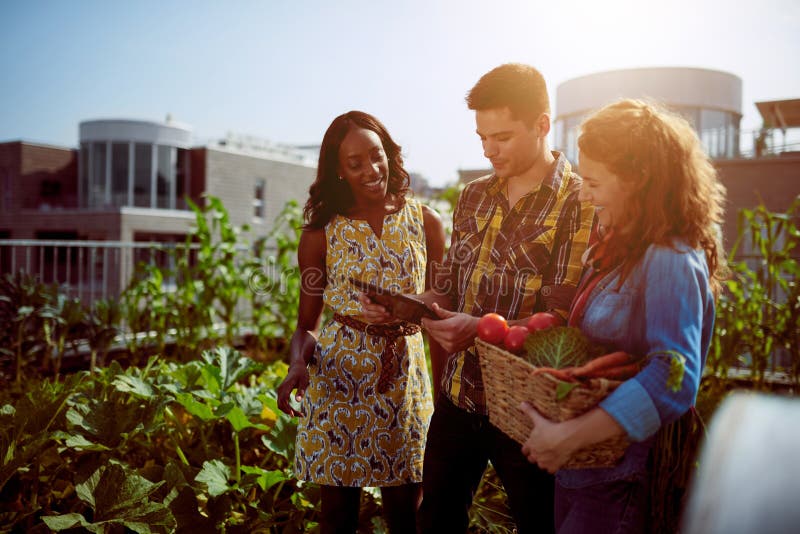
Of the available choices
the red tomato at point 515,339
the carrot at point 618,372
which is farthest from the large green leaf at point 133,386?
the carrot at point 618,372

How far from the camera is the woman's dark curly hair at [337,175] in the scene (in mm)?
1996

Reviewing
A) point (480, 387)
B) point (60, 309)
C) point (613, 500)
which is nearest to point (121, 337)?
point (60, 309)

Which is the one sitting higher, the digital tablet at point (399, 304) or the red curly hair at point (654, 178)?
the red curly hair at point (654, 178)

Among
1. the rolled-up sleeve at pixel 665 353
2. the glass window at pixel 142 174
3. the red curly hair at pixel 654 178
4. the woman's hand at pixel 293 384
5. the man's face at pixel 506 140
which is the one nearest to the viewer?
the rolled-up sleeve at pixel 665 353

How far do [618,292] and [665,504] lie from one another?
16.6 inches

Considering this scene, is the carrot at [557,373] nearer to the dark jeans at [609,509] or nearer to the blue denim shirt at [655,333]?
the blue denim shirt at [655,333]

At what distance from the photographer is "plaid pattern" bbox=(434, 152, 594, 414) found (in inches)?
Answer: 63.2

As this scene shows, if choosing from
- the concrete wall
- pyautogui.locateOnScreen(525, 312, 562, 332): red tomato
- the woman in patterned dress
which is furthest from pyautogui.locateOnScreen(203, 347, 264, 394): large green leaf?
the concrete wall

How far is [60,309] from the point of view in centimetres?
370

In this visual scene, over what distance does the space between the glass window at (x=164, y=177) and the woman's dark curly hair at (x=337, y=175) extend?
2797 cm

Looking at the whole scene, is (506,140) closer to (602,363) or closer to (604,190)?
(604,190)

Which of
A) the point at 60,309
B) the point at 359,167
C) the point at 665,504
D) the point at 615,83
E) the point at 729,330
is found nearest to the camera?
the point at 665,504

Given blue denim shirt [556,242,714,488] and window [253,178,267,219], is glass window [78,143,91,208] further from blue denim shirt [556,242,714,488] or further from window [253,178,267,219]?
blue denim shirt [556,242,714,488]

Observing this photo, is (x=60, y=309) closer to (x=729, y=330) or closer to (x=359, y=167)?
(x=359, y=167)
